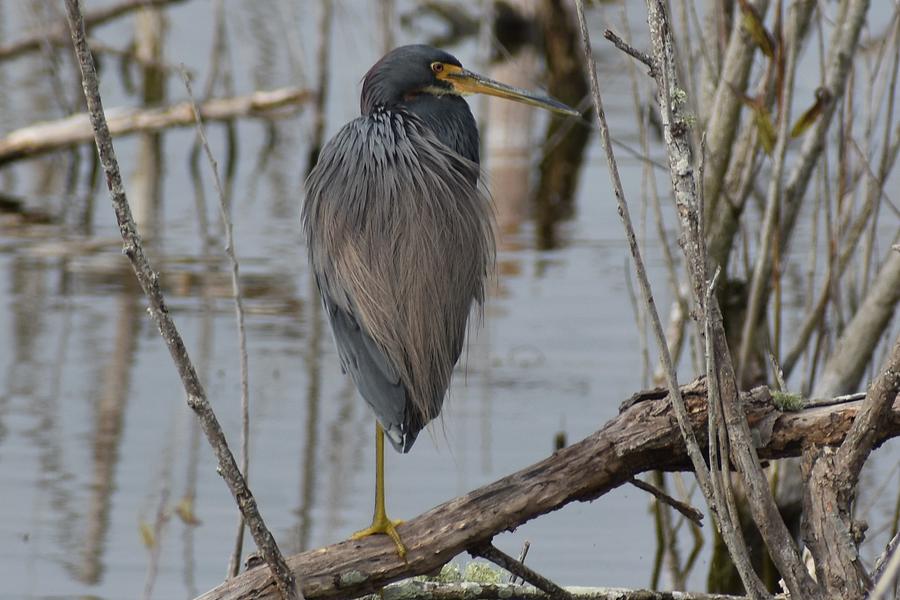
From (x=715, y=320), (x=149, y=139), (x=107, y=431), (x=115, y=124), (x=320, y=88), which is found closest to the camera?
(x=715, y=320)

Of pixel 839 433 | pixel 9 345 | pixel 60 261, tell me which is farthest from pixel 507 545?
pixel 60 261

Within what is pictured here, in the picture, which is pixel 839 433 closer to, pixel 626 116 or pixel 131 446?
pixel 131 446

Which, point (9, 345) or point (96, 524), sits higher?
point (9, 345)

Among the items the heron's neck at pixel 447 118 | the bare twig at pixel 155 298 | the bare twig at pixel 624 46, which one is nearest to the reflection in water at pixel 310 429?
the heron's neck at pixel 447 118

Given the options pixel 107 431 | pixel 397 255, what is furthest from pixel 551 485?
pixel 107 431

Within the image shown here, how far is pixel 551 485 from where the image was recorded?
310 centimetres

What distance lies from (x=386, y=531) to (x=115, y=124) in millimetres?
6402

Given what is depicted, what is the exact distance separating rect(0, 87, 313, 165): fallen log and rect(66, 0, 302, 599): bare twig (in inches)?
255

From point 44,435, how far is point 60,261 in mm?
2580

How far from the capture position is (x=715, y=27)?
4773 mm

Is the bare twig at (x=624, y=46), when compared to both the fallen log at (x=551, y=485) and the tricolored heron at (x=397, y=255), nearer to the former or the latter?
the fallen log at (x=551, y=485)

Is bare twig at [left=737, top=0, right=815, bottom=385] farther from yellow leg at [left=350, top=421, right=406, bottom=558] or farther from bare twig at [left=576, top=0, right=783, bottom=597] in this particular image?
bare twig at [left=576, top=0, right=783, bottom=597]

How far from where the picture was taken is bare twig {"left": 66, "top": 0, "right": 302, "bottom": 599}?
8.04 feet

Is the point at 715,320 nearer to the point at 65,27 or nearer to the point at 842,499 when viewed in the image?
the point at 842,499
